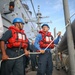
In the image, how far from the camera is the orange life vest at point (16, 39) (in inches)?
187

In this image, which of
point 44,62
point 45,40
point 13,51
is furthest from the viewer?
point 45,40

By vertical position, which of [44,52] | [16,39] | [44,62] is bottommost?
[44,62]

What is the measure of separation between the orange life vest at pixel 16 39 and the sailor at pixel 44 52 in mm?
491

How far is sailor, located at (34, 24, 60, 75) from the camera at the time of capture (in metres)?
5.34

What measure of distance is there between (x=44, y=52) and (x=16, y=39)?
928 millimetres

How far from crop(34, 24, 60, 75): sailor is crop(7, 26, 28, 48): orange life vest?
0.49m

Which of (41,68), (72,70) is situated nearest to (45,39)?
(41,68)

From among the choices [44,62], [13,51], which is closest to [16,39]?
[13,51]

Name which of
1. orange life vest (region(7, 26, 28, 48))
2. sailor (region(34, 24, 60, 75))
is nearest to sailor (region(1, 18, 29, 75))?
orange life vest (region(7, 26, 28, 48))

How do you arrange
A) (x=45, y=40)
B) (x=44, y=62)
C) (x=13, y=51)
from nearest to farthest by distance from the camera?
(x=13, y=51) → (x=44, y=62) → (x=45, y=40)

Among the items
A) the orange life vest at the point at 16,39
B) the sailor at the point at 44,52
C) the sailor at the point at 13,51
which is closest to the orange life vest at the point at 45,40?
the sailor at the point at 44,52

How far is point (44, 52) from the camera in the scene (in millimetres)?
5367

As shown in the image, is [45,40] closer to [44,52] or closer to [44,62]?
[44,52]

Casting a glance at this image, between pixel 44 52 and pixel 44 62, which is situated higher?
pixel 44 52
